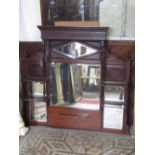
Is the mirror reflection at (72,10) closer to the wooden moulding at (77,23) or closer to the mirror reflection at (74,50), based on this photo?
the wooden moulding at (77,23)

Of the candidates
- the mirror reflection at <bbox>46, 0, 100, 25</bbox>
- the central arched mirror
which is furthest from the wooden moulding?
the central arched mirror

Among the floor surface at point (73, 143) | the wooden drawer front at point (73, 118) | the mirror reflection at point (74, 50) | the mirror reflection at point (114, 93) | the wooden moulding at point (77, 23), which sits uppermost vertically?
the wooden moulding at point (77, 23)

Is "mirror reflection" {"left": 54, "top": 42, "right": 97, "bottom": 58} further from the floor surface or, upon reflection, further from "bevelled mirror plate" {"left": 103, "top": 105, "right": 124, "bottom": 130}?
the floor surface

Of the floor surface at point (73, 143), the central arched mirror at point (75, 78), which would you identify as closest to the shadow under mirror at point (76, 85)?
the central arched mirror at point (75, 78)

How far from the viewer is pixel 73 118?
7.48 ft

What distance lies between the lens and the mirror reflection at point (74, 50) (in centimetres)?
213

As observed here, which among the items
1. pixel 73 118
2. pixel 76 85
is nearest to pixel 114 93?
pixel 76 85

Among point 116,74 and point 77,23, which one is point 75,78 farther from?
point 77,23

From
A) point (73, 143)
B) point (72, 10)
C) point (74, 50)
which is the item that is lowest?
point (73, 143)

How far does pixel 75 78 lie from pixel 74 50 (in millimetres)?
296

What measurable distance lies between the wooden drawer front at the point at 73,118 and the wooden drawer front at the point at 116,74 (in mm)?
401

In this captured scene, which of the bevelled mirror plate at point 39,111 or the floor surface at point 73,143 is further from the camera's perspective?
the bevelled mirror plate at point 39,111
